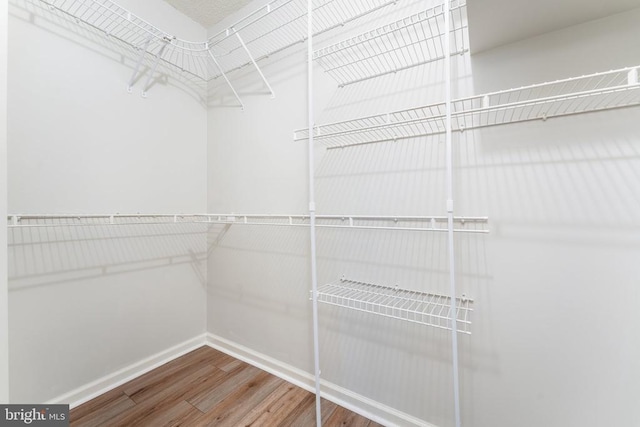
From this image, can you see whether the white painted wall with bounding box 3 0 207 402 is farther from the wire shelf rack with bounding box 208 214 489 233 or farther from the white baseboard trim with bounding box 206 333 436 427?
the wire shelf rack with bounding box 208 214 489 233

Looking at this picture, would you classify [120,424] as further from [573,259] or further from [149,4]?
[149,4]

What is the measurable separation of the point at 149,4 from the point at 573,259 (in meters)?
2.68

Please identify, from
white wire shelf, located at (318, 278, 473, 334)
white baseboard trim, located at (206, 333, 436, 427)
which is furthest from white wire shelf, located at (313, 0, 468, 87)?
white baseboard trim, located at (206, 333, 436, 427)

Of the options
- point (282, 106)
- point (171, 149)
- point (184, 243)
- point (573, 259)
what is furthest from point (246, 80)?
point (573, 259)

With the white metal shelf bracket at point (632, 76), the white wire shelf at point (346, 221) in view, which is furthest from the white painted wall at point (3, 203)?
the white metal shelf bracket at point (632, 76)

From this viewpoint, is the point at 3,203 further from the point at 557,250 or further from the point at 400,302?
the point at 557,250

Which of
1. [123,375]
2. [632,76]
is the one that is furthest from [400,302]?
[123,375]

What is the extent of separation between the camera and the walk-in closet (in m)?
0.93

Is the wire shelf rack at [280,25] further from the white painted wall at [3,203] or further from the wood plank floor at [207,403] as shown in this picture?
the wood plank floor at [207,403]

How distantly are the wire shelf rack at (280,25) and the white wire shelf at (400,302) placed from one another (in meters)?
1.37

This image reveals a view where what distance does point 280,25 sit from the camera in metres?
1.70

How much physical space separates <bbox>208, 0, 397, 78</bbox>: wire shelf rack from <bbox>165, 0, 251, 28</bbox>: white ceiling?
0.20 meters

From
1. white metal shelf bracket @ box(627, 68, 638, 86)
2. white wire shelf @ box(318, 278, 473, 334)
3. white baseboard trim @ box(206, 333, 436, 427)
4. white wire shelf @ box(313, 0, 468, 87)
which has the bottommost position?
white baseboard trim @ box(206, 333, 436, 427)

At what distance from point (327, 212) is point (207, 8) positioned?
68.0 inches
